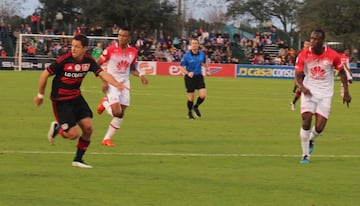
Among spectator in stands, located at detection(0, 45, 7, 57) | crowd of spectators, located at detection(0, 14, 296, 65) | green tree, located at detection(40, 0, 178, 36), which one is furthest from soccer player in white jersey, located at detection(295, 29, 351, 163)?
green tree, located at detection(40, 0, 178, 36)

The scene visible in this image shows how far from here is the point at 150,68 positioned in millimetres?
55219

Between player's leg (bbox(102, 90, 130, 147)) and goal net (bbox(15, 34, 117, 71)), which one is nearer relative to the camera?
player's leg (bbox(102, 90, 130, 147))

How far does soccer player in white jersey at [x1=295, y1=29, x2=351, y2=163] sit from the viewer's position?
1367 cm

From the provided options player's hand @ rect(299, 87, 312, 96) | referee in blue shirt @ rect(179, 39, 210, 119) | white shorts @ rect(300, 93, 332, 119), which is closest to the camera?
player's hand @ rect(299, 87, 312, 96)

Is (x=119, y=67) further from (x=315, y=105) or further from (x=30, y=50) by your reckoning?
(x=30, y=50)

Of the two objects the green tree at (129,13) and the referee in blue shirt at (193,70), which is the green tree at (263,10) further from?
the referee in blue shirt at (193,70)

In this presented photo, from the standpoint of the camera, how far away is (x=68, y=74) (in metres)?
12.4

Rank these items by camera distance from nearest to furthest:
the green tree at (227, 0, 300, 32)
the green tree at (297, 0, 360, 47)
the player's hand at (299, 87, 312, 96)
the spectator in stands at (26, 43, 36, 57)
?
the player's hand at (299, 87, 312, 96) < the spectator in stands at (26, 43, 36, 57) < the green tree at (297, 0, 360, 47) < the green tree at (227, 0, 300, 32)

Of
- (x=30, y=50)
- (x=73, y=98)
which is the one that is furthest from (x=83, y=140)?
(x=30, y=50)

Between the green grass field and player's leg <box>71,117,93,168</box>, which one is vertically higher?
player's leg <box>71,117,93,168</box>

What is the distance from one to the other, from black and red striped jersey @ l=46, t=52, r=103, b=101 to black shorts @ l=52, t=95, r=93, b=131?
0.26 feet

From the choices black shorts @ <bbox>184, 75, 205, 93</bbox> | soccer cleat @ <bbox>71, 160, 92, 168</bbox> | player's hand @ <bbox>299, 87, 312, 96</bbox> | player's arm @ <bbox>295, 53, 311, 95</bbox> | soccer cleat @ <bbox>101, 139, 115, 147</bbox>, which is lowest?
soccer cleat @ <bbox>101, 139, 115, 147</bbox>

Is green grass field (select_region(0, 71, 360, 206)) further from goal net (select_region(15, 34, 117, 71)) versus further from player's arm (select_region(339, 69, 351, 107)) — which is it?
goal net (select_region(15, 34, 117, 71))

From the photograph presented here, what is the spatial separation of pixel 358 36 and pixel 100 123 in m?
51.6
